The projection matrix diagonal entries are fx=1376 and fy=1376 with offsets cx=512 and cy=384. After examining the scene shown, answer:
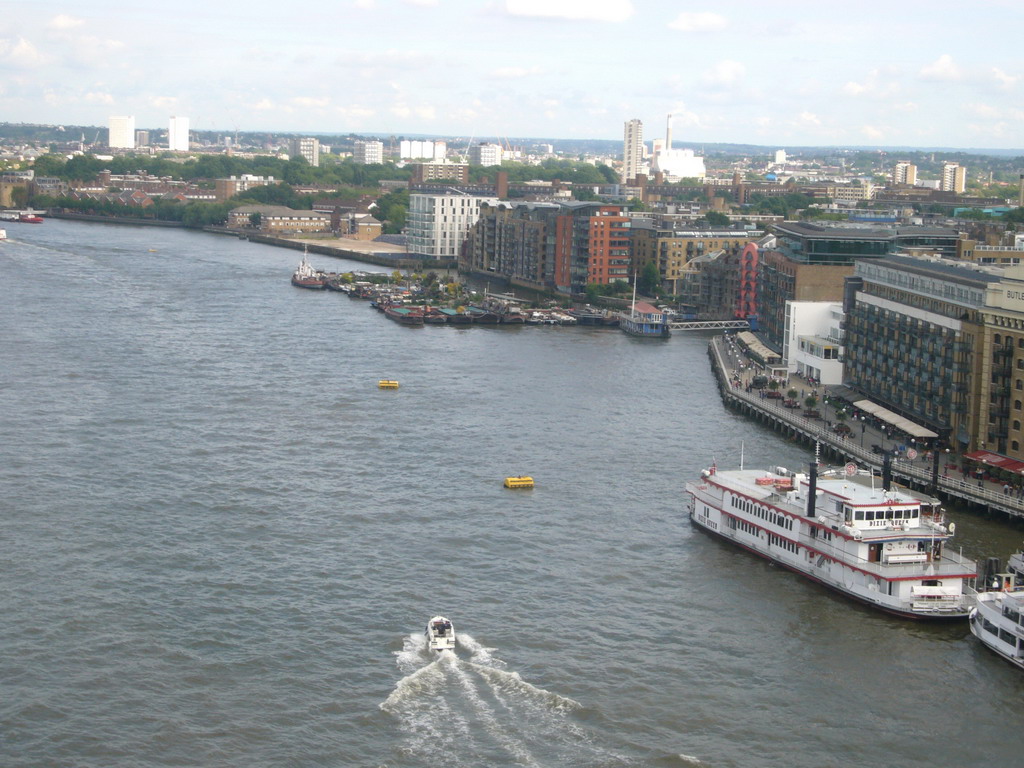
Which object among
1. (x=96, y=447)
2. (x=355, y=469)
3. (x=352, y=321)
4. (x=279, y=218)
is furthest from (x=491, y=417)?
(x=279, y=218)

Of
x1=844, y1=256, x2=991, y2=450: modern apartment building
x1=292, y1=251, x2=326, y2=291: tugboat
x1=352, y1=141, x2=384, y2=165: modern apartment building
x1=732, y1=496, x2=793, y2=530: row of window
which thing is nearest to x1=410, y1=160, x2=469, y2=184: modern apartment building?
x1=352, y1=141, x2=384, y2=165: modern apartment building

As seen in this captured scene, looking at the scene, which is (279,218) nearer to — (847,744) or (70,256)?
(70,256)

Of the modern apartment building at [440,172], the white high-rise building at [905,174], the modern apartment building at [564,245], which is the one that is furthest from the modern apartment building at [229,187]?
the white high-rise building at [905,174]

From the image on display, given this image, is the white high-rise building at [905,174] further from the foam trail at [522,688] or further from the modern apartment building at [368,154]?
the foam trail at [522,688]

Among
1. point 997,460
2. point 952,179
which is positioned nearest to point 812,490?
point 997,460

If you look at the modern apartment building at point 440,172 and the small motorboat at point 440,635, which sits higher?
the modern apartment building at point 440,172

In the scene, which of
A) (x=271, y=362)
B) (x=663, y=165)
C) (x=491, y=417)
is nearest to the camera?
(x=491, y=417)
